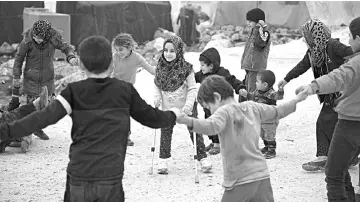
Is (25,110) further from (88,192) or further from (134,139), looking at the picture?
(134,139)

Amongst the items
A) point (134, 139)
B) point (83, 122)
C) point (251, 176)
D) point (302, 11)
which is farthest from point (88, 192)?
point (302, 11)

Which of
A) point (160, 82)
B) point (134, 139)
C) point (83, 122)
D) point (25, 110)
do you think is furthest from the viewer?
point (134, 139)

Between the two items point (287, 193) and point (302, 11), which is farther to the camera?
point (302, 11)

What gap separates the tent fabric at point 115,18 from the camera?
21.1m

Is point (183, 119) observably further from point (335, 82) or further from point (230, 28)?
point (230, 28)

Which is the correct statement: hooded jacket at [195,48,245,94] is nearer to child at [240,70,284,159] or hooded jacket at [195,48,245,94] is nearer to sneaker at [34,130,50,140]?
child at [240,70,284,159]

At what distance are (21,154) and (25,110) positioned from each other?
11.8ft

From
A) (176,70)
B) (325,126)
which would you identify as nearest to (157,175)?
(176,70)

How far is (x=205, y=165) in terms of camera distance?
771 centimetres

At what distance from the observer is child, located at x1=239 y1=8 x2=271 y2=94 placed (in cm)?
970

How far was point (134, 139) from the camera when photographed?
9.69 m

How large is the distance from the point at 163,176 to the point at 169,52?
1.47m

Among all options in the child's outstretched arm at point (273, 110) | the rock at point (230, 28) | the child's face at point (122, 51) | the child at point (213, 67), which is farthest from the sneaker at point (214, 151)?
the rock at point (230, 28)

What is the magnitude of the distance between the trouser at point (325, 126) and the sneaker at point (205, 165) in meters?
1.35
